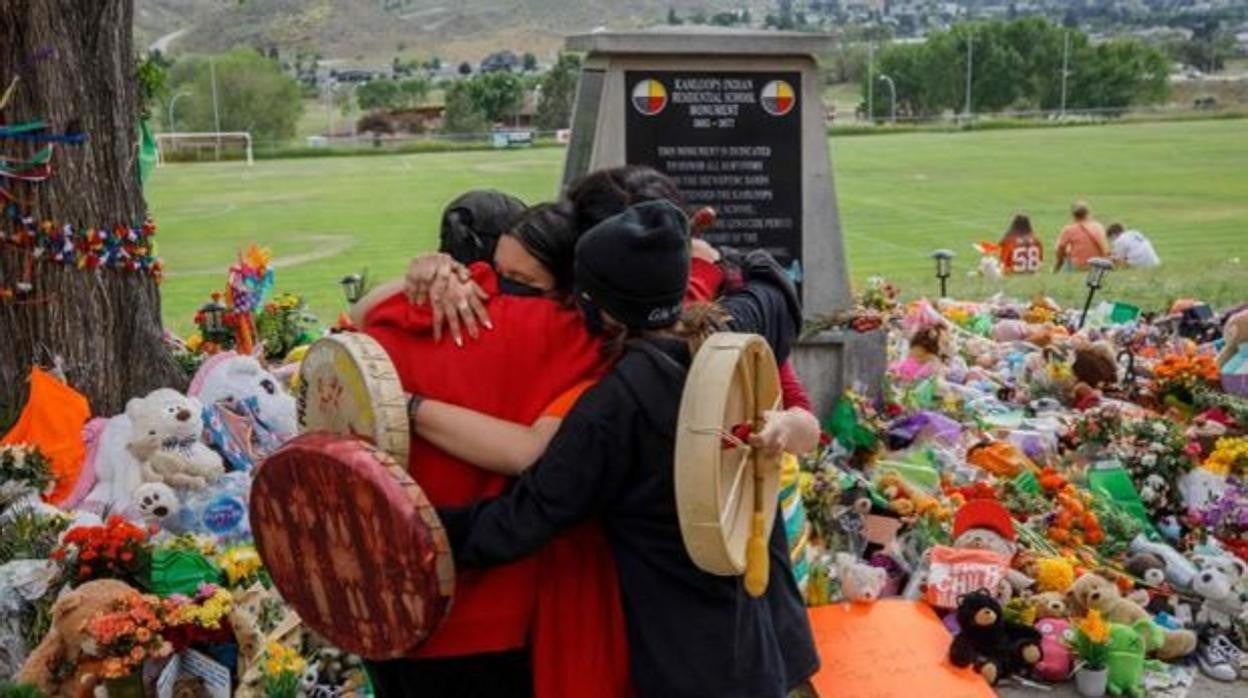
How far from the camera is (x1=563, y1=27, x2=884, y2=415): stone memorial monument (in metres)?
6.96

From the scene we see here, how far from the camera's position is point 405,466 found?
2871 mm

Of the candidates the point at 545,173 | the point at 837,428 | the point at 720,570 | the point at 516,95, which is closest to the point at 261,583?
the point at 720,570

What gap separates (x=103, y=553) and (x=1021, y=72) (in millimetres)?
100767

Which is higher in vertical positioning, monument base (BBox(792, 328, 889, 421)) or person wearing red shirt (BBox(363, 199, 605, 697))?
person wearing red shirt (BBox(363, 199, 605, 697))

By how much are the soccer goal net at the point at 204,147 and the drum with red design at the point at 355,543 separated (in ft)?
186

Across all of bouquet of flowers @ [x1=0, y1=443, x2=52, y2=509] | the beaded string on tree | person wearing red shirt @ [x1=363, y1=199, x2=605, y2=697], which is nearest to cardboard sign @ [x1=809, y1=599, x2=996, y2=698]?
person wearing red shirt @ [x1=363, y1=199, x2=605, y2=697]

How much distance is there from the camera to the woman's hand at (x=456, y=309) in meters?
2.88

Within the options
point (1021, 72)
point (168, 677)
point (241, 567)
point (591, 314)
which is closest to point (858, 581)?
point (241, 567)

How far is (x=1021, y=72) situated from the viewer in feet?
325

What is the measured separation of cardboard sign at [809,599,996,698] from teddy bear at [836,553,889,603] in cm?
4

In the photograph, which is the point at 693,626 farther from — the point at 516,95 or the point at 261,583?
the point at 516,95

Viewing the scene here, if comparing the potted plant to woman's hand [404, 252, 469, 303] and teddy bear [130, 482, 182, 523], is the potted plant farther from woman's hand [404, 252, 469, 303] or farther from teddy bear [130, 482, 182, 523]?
teddy bear [130, 482, 182, 523]

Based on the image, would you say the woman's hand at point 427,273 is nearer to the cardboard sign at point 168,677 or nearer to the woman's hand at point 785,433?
the woman's hand at point 785,433

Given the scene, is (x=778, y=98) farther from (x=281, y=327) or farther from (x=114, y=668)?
(x=114, y=668)
